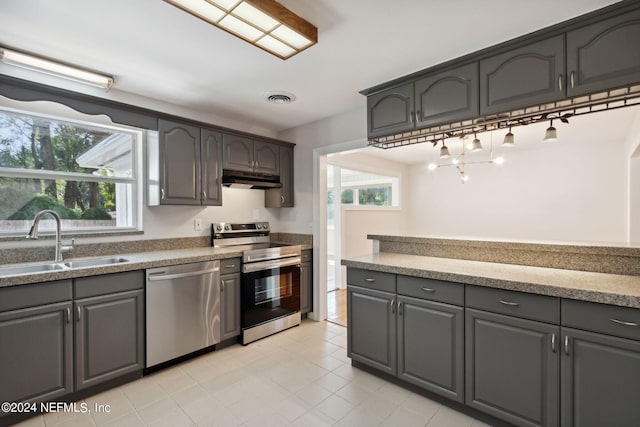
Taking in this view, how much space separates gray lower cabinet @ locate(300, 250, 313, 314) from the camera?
365 centimetres

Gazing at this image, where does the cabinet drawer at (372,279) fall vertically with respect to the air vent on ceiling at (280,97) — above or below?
below

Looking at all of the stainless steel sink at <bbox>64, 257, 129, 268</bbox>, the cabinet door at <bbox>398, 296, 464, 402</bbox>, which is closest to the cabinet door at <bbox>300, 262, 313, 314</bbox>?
the cabinet door at <bbox>398, 296, 464, 402</bbox>

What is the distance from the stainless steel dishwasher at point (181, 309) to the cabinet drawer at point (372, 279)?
128 cm

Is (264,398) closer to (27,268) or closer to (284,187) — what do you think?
(27,268)

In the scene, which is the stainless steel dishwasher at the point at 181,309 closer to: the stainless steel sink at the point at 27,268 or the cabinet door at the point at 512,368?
the stainless steel sink at the point at 27,268

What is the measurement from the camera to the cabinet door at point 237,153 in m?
3.25

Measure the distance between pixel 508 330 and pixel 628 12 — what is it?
181cm

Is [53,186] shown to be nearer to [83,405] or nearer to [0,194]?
[0,194]

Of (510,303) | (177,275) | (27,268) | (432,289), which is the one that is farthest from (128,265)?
(510,303)

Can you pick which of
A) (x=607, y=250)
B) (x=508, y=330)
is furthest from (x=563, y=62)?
(x=508, y=330)

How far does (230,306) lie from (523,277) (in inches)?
96.0

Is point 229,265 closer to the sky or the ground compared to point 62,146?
closer to the ground

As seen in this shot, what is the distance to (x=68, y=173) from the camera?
259 centimetres

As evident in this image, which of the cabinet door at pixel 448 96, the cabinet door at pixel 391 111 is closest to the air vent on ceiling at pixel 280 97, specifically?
the cabinet door at pixel 391 111
